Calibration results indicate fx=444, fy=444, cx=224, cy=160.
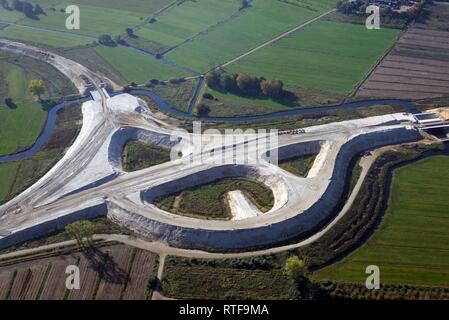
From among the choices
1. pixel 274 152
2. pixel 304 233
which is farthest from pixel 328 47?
pixel 304 233

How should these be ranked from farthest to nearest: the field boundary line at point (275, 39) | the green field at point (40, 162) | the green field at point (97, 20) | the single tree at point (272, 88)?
the green field at point (97, 20), the field boundary line at point (275, 39), the single tree at point (272, 88), the green field at point (40, 162)

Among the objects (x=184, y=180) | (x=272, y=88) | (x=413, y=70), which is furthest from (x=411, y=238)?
(x=413, y=70)

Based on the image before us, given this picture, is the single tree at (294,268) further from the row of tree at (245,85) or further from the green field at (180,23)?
the green field at (180,23)

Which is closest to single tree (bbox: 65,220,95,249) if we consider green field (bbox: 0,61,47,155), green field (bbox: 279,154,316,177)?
green field (bbox: 0,61,47,155)

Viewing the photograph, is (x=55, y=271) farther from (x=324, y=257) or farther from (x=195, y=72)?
(x=195, y=72)

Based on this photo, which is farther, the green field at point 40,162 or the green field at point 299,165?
the green field at point 299,165

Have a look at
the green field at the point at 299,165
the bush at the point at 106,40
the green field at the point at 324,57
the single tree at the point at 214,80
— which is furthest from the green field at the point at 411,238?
the bush at the point at 106,40
